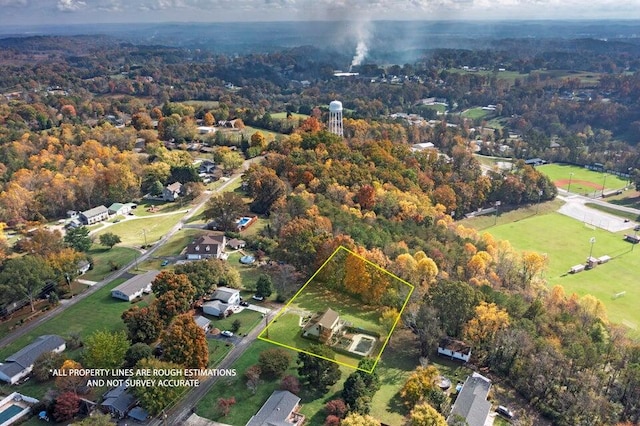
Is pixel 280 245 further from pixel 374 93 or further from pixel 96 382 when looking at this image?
pixel 374 93

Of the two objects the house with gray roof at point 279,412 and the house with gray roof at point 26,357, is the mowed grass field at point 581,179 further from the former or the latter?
the house with gray roof at point 26,357

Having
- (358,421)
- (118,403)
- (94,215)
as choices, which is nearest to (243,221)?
(94,215)

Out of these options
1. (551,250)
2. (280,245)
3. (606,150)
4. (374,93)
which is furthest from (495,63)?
(280,245)

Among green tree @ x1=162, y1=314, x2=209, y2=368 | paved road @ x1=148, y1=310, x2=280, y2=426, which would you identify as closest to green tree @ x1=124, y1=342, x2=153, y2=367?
green tree @ x1=162, y1=314, x2=209, y2=368

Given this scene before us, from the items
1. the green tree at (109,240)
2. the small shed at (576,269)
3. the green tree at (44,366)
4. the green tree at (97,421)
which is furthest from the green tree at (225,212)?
the small shed at (576,269)

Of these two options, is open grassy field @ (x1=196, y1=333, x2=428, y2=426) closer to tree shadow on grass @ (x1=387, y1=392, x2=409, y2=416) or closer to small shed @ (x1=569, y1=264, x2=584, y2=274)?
tree shadow on grass @ (x1=387, y1=392, x2=409, y2=416)

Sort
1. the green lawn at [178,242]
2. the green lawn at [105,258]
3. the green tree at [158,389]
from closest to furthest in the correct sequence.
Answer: the green tree at [158,389], the green lawn at [105,258], the green lawn at [178,242]
